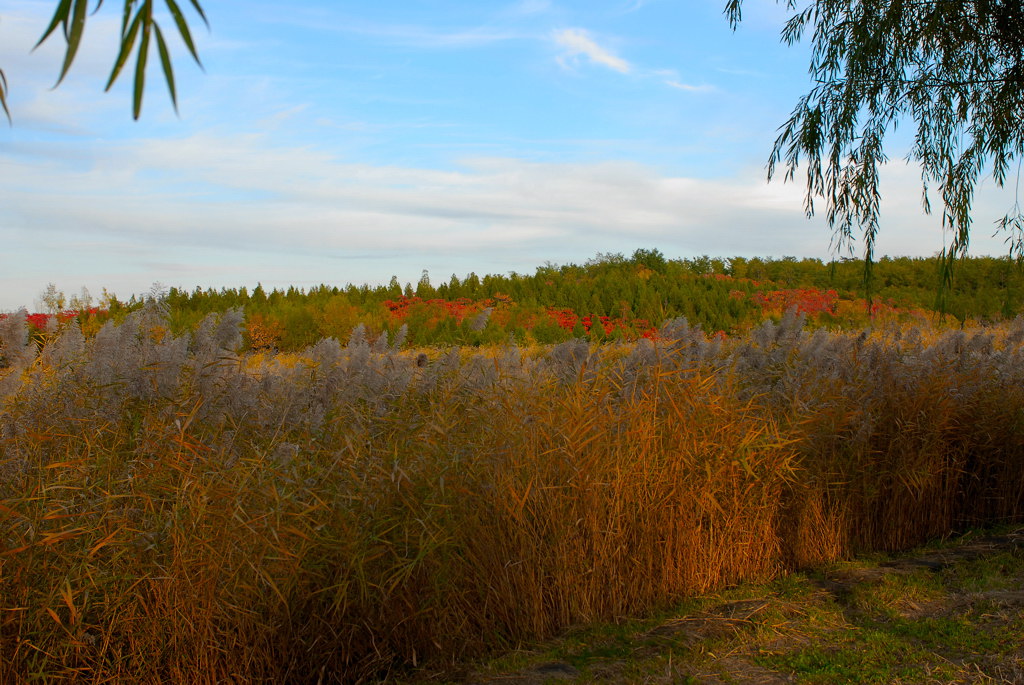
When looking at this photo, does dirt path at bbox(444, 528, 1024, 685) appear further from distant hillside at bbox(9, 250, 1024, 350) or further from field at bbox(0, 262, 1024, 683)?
distant hillside at bbox(9, 250, 1024, 350)

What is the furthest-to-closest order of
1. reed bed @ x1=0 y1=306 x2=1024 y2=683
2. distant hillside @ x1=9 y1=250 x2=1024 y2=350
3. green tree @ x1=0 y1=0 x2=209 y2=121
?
1. distant hillside @ x1=9 y1=250 x2=1024 y2=350
2. reed bed @ x1=0 y1=306 x2=1024 y2=683
3. green tree @ x1=0 y1=0 x2=209 y2=121

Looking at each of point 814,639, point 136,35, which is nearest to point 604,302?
point 814,639

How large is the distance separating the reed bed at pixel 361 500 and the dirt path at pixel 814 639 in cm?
19

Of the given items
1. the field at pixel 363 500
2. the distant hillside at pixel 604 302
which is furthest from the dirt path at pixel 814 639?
the distant hillside at pixel 604 302

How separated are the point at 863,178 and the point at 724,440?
3249 mm

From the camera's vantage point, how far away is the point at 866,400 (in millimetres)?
4504

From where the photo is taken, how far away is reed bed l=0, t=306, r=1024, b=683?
2.42m

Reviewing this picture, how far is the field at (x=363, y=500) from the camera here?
242 cm

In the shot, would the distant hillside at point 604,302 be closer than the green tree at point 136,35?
No

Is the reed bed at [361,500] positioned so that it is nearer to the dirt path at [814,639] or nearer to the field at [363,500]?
the field at [363,500]

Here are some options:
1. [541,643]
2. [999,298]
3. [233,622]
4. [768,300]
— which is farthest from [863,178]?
[999,298]

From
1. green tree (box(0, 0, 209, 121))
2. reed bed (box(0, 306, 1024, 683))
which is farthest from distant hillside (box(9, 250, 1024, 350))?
green tree (box(0, 0, 209, 121))

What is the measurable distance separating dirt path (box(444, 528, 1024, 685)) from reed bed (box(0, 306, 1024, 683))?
19 cm

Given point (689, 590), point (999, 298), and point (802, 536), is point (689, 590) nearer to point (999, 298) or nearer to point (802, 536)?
point (802, 536)
